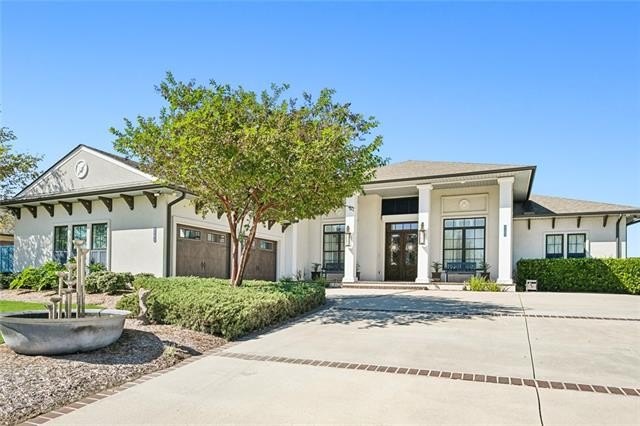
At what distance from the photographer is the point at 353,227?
766 inches

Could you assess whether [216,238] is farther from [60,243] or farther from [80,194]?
[60,243]

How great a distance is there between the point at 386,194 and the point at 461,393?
16.4 meters

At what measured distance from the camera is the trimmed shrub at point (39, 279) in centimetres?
1386

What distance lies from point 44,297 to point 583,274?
18.1 metres

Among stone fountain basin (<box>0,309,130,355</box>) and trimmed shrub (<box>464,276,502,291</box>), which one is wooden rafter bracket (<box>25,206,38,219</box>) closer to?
stone fountain basin (<box>0,309,130,355</box>)

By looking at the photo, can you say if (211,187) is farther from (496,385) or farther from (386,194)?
(386,194)

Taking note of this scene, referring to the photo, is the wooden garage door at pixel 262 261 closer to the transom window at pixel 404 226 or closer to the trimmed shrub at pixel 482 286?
the transom window at pixel 404 226

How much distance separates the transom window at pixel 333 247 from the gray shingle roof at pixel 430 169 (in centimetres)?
360

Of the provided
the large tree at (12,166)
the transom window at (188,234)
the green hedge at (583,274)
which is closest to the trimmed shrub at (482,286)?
the green hedge at (583,274)

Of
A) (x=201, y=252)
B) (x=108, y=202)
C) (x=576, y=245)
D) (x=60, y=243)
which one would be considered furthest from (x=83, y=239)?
(x=576, y=245)

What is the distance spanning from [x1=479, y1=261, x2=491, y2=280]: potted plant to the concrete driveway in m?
9.33

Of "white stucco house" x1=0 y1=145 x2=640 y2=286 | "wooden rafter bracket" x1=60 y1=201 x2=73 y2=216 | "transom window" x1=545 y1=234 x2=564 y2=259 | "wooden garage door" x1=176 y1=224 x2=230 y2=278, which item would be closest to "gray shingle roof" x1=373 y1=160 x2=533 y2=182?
"white stucco house" x1=0 y1=145 x2=640 y2=286

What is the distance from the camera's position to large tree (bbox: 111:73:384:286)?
359 inches

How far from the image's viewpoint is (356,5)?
30.8ft
